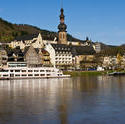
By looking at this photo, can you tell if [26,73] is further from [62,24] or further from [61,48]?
[62,24]

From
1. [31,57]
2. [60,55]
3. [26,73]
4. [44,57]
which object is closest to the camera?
[26,73]

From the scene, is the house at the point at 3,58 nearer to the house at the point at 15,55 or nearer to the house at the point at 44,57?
the house at the point at 15,55

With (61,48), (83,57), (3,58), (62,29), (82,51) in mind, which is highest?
(62,29)

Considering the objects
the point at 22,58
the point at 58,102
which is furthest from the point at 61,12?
the point at 58,102

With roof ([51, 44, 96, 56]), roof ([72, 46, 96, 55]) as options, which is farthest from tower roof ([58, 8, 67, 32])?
roof ([72, 46, 96, 55])

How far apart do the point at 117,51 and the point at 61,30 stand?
29.0m

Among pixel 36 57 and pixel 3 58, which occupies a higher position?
pixel 36 57

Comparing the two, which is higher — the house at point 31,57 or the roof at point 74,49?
the roof at point 74,49

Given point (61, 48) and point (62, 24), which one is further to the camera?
point (62, 24)

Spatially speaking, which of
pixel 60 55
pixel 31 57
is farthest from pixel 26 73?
pixel 60 55

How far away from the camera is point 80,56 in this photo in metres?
145

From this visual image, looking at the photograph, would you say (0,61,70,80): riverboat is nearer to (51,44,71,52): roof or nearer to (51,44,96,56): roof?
(51,44,71,52): roof

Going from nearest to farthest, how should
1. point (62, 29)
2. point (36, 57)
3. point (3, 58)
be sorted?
point (3, 58) → point (36, 57) → point (62, 29)

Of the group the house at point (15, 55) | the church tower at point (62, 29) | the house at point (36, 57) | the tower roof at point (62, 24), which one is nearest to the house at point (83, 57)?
the church tower at point (62, 29)
